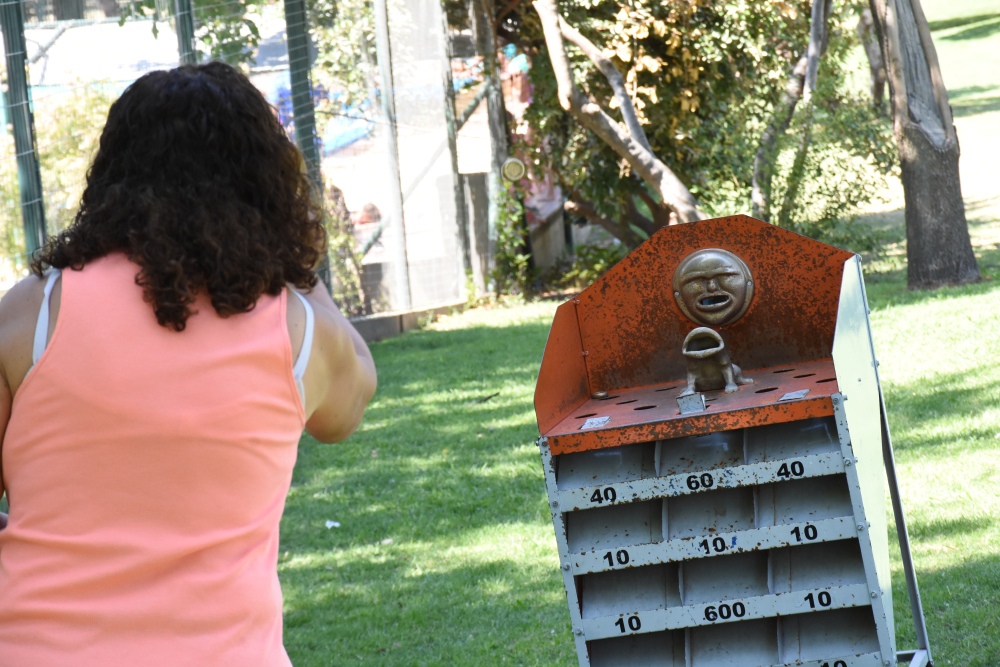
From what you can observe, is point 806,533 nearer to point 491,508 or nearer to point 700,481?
point 700,481

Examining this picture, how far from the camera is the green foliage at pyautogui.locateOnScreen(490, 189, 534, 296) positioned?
11.8m

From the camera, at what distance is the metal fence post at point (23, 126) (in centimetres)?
656

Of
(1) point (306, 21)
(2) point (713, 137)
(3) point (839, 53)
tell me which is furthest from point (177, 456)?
(3) point (839, 53)

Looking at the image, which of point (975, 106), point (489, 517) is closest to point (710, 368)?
point (489, 517)

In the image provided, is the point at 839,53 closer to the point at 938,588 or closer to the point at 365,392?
the point at 938,588

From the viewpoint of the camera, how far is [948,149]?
9539 millimetres

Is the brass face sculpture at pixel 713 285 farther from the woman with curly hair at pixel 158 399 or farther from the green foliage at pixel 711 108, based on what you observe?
the green foliage at pixel 711 108

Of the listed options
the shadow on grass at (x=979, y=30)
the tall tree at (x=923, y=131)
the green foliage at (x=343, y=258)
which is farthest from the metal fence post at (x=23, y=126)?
the shadow on grass at (x=979, y=30)

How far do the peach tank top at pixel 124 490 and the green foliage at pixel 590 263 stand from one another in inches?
424

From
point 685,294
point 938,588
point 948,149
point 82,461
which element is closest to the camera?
point 82,461

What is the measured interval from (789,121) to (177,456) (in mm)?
9463

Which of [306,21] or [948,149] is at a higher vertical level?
[306,21]

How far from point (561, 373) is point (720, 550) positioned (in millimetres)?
774

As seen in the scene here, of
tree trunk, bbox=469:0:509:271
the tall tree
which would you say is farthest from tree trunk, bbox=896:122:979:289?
tree trunk, bbox=469:0:509:271
